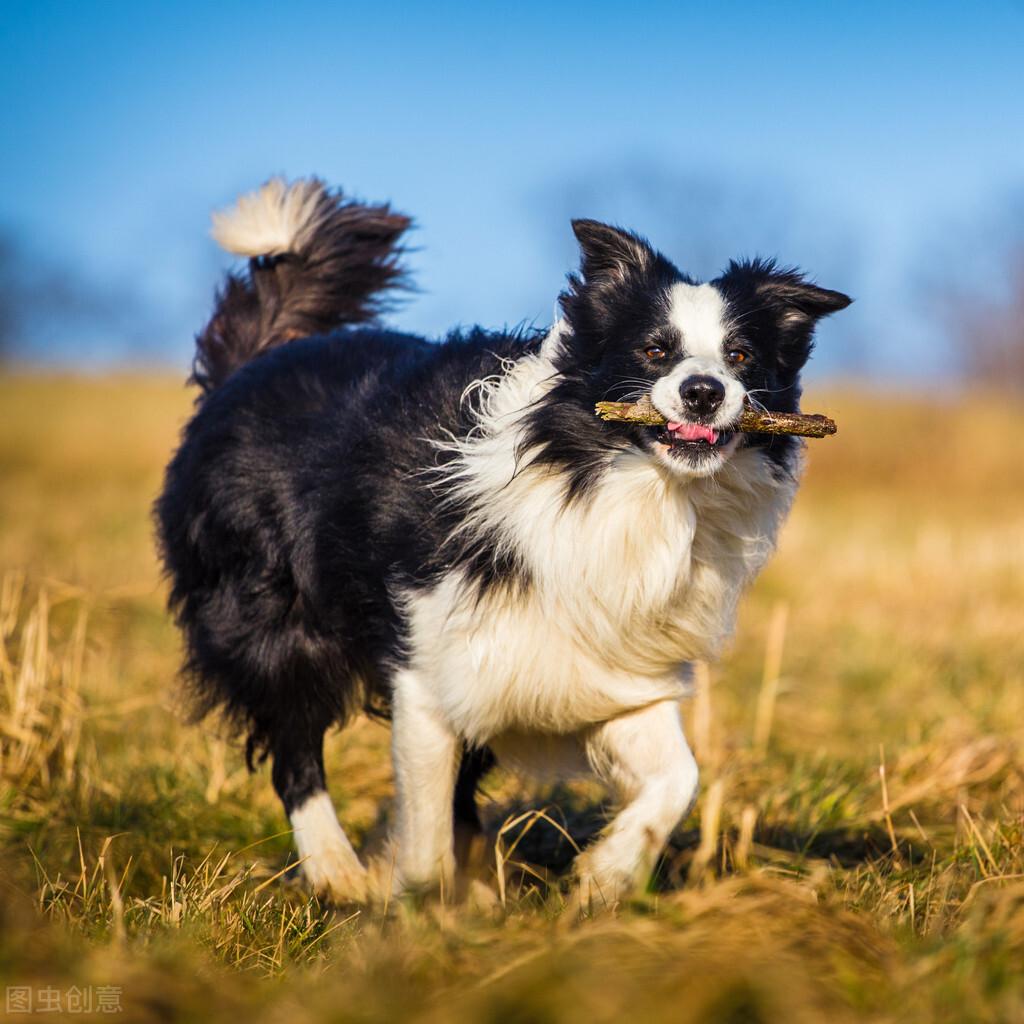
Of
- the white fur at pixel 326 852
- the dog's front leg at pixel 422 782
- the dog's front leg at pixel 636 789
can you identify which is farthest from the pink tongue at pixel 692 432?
the white fur at pixel 326 852

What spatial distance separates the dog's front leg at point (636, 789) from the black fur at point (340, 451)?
1.83 ft

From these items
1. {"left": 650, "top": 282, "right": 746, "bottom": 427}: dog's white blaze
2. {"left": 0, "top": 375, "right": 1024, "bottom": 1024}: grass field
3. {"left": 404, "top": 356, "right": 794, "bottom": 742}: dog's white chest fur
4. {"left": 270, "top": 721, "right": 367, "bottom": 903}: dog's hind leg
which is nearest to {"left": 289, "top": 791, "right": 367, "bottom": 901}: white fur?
{"left": 270, "top": 721, "right": 367, "bottom": 903}: dog's hind leg

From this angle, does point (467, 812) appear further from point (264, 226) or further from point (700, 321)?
point (264, 226)

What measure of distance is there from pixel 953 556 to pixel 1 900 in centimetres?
890

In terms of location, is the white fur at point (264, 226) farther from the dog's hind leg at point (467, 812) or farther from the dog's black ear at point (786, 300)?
the dog's hind leg at point (467, 812)

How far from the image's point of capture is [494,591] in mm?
3523

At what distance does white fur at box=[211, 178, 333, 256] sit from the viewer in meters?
4.92

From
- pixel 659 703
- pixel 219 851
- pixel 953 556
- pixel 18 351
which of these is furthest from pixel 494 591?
pixel 18 351

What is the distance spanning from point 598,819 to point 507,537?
1.39 metres

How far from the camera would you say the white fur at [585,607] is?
3.48m

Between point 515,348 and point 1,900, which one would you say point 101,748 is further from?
point 1,900

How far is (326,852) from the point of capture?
4.09 meters

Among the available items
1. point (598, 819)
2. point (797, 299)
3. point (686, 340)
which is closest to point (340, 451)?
point (686, 340)

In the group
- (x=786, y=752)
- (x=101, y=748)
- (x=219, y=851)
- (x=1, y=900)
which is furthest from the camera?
(x=786, y=752)
